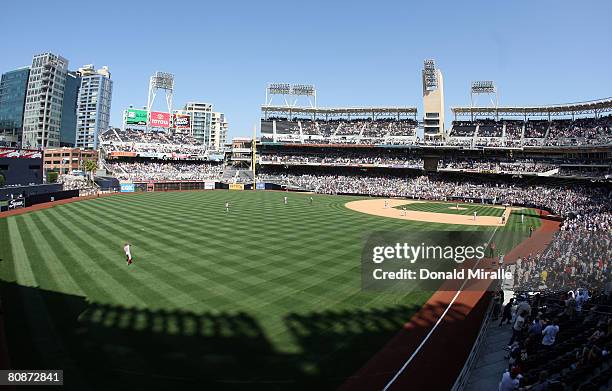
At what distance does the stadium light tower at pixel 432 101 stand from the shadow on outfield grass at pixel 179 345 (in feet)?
231

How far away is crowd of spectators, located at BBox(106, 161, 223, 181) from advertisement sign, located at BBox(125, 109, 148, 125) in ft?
50.6

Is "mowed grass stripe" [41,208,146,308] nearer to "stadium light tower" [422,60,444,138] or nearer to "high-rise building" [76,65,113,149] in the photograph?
"stadium light tower" [422,60,444,138]

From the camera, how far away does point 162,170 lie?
3418 inches

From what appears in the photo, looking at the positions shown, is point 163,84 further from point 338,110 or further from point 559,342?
point 559,342

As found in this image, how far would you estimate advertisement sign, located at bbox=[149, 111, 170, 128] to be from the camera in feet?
318

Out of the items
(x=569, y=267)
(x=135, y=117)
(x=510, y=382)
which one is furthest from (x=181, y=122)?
(x=510, y=382)

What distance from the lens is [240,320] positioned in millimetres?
13438

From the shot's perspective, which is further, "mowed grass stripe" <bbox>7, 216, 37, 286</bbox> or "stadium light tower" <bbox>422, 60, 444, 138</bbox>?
"stadium light tower" <bbox>422, 60, 444, 138</bbox>

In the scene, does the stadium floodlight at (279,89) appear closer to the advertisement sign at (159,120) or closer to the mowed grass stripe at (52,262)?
the advertisement sign at (159,120)

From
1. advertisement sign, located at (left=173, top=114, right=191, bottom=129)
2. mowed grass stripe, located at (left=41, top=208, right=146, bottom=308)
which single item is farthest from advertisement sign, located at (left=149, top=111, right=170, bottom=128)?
mowed grass stripe, located at (left=41, top=208, right=146, bottom=308)

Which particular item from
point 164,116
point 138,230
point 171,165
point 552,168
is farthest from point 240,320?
point 164,116

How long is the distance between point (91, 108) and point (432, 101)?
502ft

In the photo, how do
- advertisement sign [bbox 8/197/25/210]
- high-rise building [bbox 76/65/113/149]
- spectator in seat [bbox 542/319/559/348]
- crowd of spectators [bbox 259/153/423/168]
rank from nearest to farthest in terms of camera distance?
1. spectator in seat [bbox 542/319/559/348]
2. advertisement sign [bbox 8/197/25/210]
3. crowd of spectators [bbox 259/153/423/168]
4. high-rise building [bbox 76/65/113/149]

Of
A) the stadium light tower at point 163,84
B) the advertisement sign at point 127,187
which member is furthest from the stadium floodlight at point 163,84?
the advertisement sign at point 127,187
